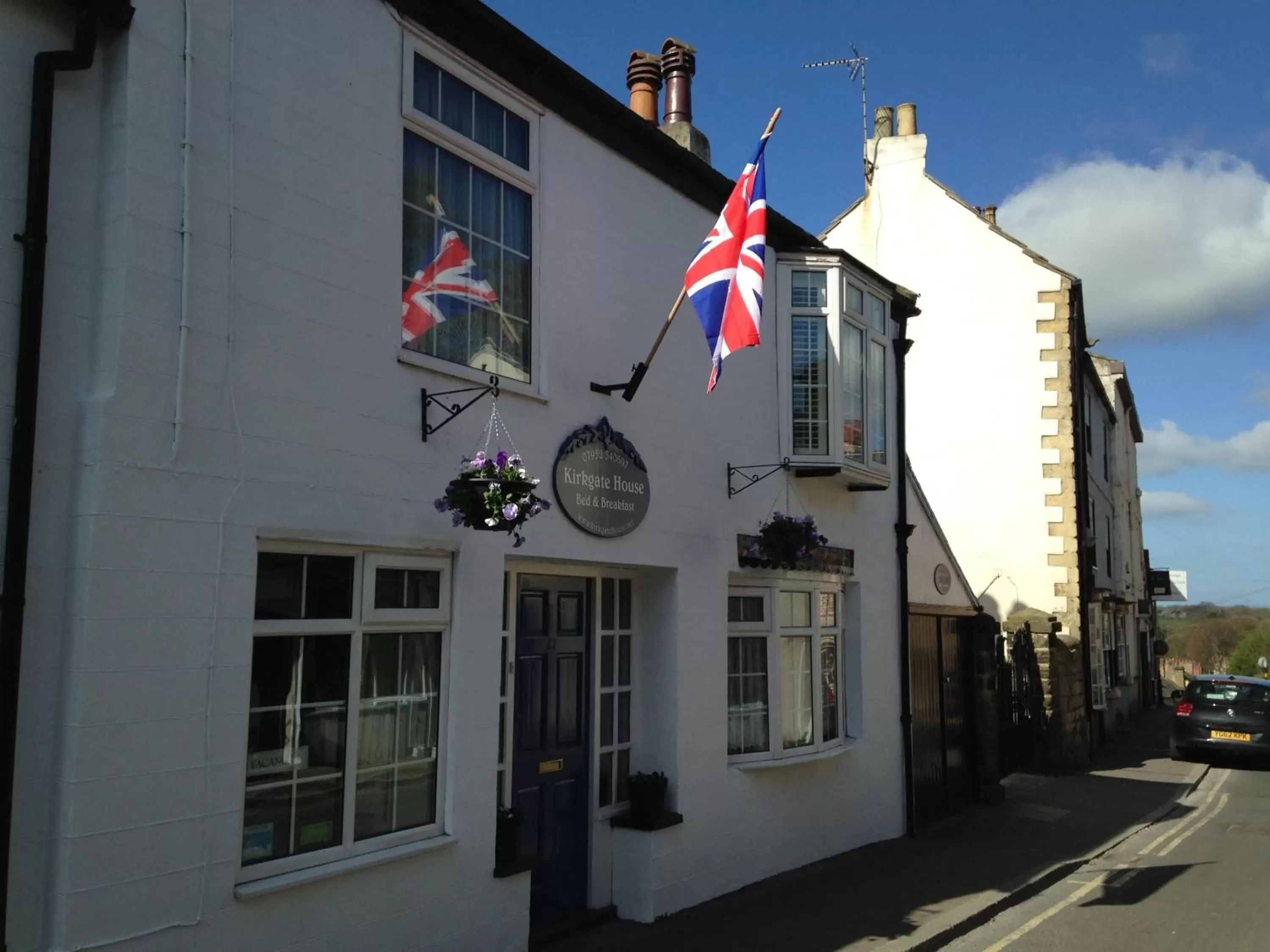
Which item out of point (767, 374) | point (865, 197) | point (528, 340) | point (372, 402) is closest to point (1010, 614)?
point (865, 197)

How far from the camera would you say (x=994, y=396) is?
66.0ft

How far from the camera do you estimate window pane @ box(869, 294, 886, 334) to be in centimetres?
1117

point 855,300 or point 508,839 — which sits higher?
point 855,300

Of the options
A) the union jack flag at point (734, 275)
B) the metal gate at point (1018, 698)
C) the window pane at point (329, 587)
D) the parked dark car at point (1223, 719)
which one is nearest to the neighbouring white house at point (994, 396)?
the metal gate at point (1018, 698)

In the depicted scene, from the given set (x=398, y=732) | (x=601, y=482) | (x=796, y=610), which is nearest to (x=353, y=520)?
(x=398, y=732)

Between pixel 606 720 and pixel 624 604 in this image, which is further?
pixel 624 604

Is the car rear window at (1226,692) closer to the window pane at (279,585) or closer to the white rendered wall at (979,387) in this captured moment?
the white rendered wall at (979,387)

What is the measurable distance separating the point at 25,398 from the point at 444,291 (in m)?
2.72

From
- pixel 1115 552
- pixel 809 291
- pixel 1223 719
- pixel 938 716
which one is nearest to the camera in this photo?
pixel 809 291

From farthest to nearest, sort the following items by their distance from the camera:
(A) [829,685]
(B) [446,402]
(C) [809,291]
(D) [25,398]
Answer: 1. (A) [829,685]
2. (C) [809,291]
3. (B) [446,402]
4. (D) [25,398]

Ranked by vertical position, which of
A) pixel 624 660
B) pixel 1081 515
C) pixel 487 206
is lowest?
pixel 624 660

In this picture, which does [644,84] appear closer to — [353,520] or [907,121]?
[353,520]

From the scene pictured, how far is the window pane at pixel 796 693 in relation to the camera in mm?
9812

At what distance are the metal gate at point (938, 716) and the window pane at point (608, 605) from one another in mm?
5031
